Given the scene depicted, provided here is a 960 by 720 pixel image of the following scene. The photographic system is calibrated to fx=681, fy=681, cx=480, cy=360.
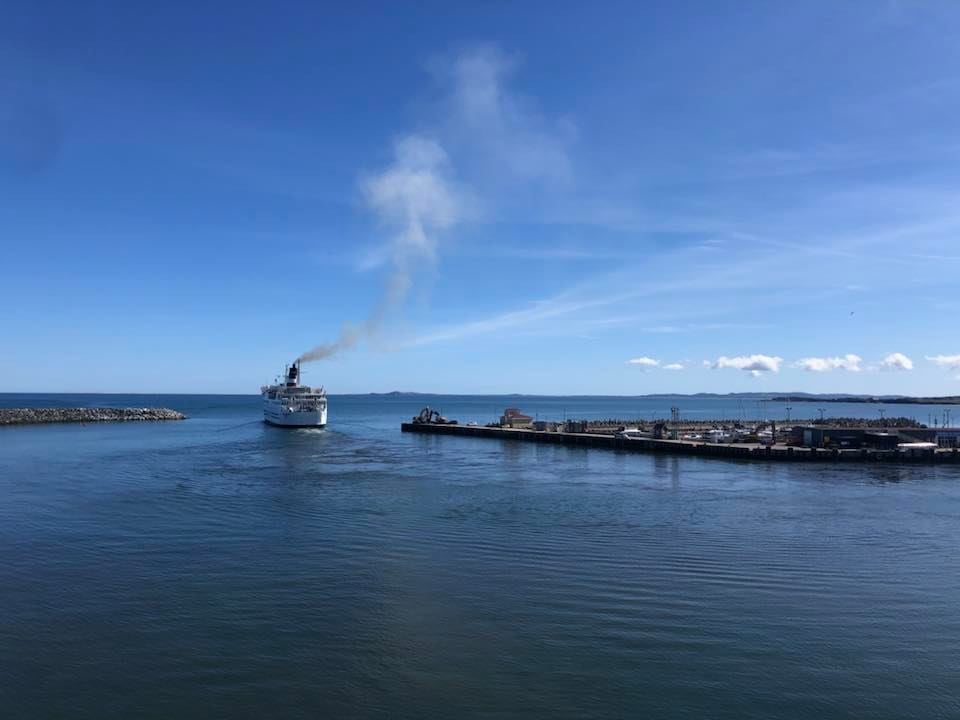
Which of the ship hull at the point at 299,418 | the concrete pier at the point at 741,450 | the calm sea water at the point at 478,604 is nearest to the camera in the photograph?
the calm sea water at the point at 478,604

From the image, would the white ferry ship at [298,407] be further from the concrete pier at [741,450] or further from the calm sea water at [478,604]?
the calm sea water at [478,604]

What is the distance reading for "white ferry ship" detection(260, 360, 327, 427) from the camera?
86.3 m

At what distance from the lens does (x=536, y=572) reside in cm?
1798

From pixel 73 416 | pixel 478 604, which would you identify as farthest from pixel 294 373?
pixel 478 604

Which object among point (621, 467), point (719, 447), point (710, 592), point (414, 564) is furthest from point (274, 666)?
point (719, 447)

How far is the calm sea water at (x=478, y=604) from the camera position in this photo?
11250 millimetres

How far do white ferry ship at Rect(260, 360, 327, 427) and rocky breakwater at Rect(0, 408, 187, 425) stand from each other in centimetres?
3018

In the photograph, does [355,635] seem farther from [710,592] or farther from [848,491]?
[848,491]

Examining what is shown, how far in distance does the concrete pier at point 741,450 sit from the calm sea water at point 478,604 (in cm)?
1668

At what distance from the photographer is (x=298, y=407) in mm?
86688

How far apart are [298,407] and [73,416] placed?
41701mm

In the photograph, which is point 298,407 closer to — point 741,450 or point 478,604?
point 741,450

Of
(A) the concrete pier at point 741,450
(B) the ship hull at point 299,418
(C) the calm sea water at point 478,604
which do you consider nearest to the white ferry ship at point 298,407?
(B) the ship hull at point 299,418

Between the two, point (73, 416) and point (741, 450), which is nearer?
point (741, 450)
